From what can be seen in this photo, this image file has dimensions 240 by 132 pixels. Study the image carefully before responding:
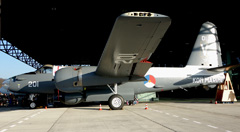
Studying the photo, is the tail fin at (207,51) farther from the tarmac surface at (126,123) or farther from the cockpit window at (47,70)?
the cockpit window at (47,70)

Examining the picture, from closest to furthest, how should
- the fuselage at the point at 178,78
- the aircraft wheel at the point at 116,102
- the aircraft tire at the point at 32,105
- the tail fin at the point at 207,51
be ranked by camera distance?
the aircraft wheel at the point at 116,102 < the aircraft tire at the point at 32,105 < the fuselage at the point at 178,78 < the tail fin at the point at 207,51

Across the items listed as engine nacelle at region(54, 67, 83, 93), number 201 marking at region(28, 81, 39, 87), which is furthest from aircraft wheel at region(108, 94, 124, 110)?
number 201 marking at region(28, 81, 39, 87)

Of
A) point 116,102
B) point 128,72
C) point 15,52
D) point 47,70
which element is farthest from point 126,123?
point 15,52

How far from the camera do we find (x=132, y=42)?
959 centimetres

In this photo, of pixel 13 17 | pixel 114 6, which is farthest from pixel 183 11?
pixel 13 17

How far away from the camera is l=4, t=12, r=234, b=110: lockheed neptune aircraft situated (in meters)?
8.31

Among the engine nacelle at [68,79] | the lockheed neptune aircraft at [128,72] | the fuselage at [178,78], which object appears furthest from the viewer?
the fuselage at [178,78]

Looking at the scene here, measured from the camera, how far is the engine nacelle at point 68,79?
532 inches

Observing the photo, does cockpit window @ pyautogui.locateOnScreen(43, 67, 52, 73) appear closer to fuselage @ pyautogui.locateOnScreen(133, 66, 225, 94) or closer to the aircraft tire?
the aircraft tire

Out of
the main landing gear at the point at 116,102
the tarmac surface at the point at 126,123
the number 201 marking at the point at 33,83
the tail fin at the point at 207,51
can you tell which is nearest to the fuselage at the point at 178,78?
the tail fin at the point at 207,51

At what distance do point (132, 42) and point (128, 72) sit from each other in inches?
175

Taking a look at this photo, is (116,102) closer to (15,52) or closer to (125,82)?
(125,82)

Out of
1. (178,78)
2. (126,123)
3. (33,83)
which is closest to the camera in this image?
(126,123)

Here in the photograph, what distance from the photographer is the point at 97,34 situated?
110 ft
